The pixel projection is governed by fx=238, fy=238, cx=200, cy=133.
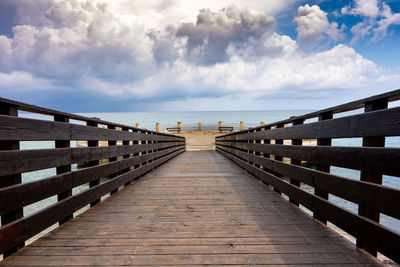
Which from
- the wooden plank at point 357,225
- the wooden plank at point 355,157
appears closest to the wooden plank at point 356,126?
the wooden plank at point 355,157

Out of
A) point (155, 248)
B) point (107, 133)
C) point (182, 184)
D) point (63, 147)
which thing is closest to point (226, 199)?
point (182, 184)

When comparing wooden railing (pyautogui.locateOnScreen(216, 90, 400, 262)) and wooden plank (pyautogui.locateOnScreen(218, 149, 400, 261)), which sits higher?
wooden railing (pyautogui.locateOnScreen(216, 90, 400, 262))

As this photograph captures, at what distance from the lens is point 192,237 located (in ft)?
7.91

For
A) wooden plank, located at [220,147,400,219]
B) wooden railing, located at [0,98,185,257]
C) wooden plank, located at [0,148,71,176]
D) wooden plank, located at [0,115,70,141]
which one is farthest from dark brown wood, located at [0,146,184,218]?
wooden plank, located at [220,147,400,219]

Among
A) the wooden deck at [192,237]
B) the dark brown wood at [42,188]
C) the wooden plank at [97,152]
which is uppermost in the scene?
the wooden plank at [97,152]

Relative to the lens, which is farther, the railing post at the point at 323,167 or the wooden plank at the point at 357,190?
the railing post at the point at 323,167

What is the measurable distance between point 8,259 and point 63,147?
118 cm

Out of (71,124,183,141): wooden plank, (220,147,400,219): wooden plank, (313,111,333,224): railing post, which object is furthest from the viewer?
(71,124,183,141): wooden plank

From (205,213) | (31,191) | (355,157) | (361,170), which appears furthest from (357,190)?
(31,191)

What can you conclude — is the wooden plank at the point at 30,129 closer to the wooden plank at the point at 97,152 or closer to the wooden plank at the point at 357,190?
the wooden plank at the point at 97,152

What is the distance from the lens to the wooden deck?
200 cm

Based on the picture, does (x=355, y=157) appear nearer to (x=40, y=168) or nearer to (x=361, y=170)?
(x=361, y=170)

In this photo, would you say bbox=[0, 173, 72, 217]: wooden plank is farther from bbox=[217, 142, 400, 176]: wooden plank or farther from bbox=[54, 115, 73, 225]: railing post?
bbox=[217, 142, 400, 176]: wooden plank

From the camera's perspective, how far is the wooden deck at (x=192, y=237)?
2.00m
